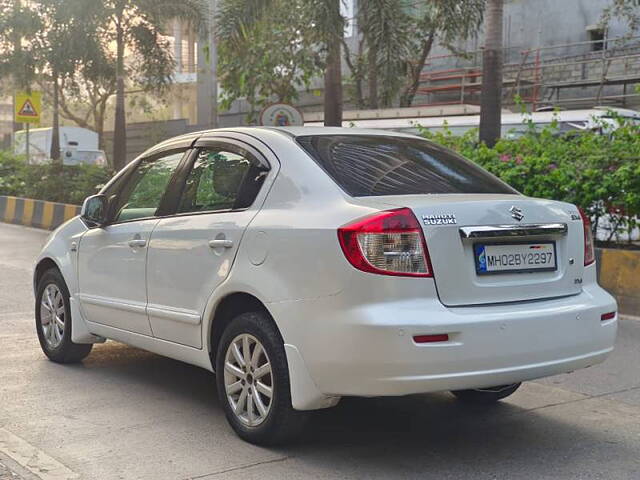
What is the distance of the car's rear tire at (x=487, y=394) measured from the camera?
5480mm

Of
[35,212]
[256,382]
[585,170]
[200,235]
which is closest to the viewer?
[256,382]

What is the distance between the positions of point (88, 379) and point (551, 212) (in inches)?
127

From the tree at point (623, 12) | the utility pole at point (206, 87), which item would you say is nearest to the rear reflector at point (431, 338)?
the tree at point (623, 12)

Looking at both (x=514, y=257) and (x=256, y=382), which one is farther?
(x=256, y=382)

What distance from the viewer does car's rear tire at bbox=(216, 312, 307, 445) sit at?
14.8 feet

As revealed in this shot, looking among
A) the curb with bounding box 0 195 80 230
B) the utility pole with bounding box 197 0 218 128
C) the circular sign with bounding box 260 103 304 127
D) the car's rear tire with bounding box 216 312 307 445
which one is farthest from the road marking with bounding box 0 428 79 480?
the utility pole with bounding box 197 0 218 128

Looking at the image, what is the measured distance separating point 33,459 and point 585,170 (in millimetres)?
6806

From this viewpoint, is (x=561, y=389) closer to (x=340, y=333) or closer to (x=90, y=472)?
(x=340, y=333)

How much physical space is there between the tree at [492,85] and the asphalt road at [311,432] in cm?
725

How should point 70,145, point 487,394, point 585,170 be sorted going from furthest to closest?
point 70,145 → point 585,170 → point 487,394

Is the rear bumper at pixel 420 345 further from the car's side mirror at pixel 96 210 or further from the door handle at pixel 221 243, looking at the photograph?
the car's side mirror at pixel 96 210

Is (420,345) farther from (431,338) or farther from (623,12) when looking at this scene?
(623,12)

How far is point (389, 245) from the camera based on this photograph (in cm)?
421

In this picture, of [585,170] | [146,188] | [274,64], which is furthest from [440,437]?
[274,64]
